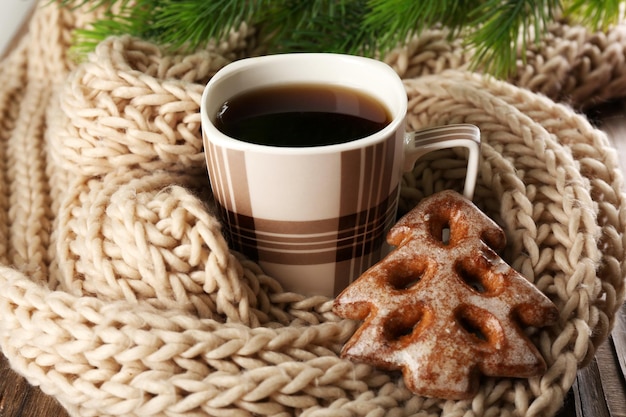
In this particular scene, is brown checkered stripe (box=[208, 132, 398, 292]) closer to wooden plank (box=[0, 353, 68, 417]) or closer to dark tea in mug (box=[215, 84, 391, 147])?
dark tea in mug (box=[215, 84, 391, 147])

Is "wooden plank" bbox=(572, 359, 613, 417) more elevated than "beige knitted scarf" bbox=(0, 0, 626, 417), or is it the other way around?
"beige knitted scarf" bbox=(0, 0, 626, 417)

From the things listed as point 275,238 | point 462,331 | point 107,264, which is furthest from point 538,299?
point 107,264

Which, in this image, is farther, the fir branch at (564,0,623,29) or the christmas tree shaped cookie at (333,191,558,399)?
the fir branch at (564,0,623,29)

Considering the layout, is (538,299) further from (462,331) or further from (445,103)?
(445,103)

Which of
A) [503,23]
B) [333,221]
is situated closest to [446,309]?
[333,221]

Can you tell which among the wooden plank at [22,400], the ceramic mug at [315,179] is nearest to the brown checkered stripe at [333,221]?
the ceramic mug at [315,179]

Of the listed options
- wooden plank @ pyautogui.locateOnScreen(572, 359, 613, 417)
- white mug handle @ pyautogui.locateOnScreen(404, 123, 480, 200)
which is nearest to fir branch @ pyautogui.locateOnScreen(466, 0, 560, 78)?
white mug handle @ pyautogui.locateOnScreen(404, 123, 480, 200)
